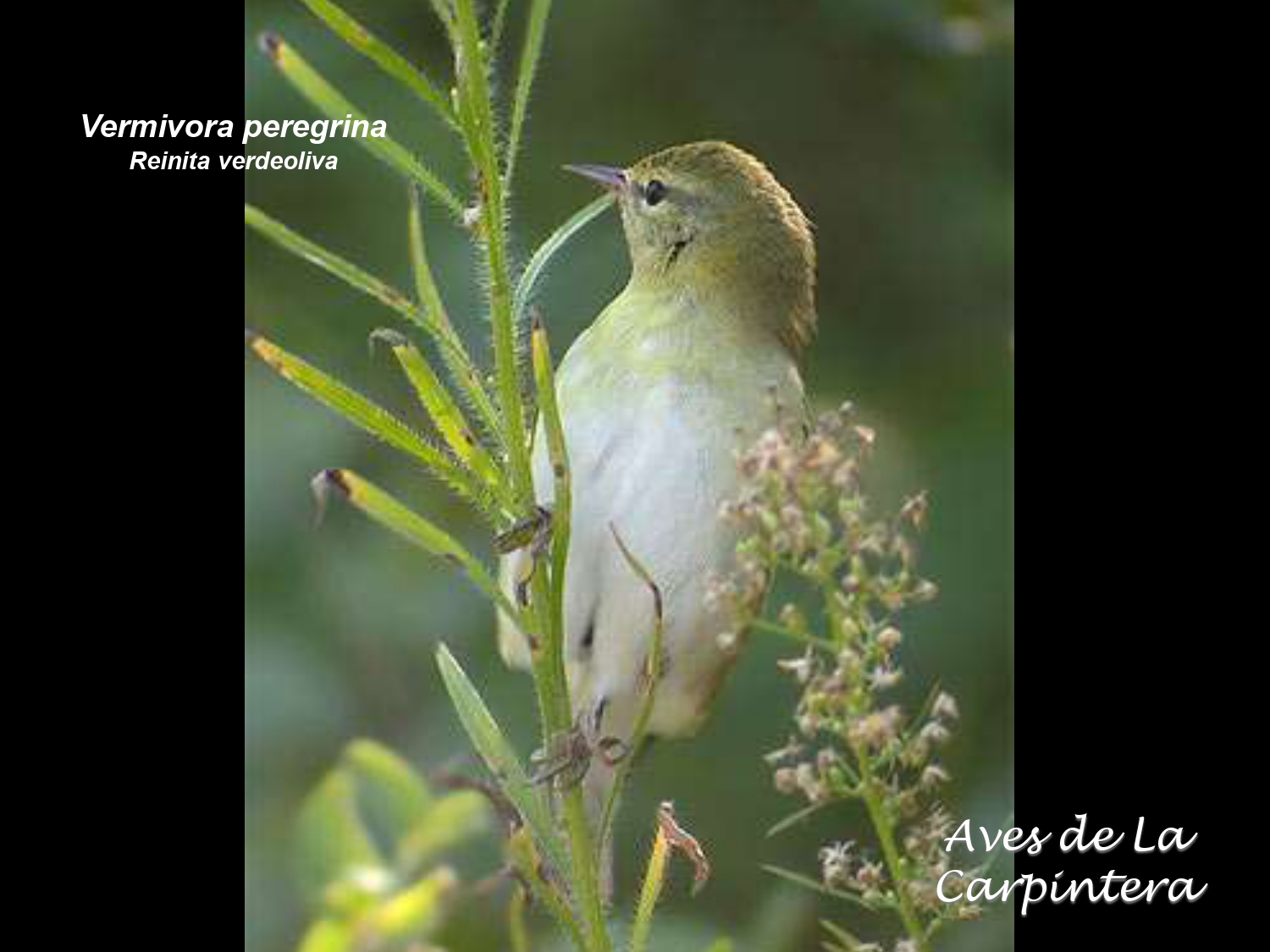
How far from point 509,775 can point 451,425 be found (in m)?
0.21

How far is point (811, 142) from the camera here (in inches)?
135

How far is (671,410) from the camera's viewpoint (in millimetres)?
2238

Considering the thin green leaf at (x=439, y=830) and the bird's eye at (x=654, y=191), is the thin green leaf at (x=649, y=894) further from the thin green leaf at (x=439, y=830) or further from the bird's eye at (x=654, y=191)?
the bird's eye at (x=654, y=191)

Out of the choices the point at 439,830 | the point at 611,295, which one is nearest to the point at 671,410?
the point at 611,295

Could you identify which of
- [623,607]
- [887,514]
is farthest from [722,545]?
[887,514]

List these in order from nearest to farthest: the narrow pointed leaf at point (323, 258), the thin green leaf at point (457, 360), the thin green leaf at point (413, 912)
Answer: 1. the thin green leaf at point (413, 912)
2. the narrow pointed leaf at point (323, 258)
3. the thin green leaf at point (457, 360)

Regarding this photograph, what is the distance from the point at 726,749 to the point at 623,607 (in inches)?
25.1

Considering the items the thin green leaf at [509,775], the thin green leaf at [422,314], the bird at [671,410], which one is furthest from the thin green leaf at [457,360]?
the bird at [671,410]

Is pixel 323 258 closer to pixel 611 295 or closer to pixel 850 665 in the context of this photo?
pixel 850 665

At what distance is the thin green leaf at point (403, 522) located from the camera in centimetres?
121

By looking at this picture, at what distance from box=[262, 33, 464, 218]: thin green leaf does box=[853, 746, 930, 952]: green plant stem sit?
40 cm

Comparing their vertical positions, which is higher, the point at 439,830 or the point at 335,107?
the point at 335,107

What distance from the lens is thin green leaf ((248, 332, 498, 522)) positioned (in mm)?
1224

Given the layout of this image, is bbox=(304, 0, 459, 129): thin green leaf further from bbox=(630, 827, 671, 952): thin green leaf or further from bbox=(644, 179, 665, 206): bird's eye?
bbox=(644, 179, 665, 206): bird's eye
